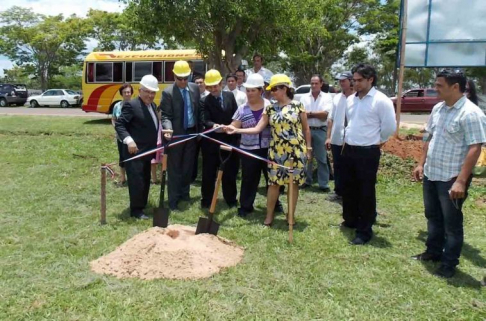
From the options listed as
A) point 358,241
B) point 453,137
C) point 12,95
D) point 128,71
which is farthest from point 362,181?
point 12,95

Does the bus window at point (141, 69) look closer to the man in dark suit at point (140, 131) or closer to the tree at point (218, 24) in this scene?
the tree at point (218, 24)

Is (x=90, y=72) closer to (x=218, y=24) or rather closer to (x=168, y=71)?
(x=168, y=71)

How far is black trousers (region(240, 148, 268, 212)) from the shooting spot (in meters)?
5.41

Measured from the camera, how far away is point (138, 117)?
5.40 meters

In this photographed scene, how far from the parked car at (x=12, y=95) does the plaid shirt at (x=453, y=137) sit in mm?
31470

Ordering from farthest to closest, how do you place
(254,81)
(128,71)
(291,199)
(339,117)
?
(128,71)
(339,117)
(254,81)
(291,199)

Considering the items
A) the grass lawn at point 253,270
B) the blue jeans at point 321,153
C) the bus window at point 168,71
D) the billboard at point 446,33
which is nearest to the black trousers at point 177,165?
the grass lawn at point 253,270

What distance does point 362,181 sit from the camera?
15.3ft

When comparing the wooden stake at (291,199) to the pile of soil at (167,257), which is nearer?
the pile of soil at (167,257)

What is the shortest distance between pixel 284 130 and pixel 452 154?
180cm

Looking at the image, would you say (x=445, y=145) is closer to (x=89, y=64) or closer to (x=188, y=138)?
(x=188, y=138)

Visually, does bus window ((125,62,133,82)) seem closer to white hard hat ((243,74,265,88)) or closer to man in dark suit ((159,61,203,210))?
man in dark suit ((159,61,203,210))

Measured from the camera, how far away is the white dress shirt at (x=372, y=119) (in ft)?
14.7

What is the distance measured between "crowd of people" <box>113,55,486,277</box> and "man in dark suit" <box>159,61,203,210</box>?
13 mm
